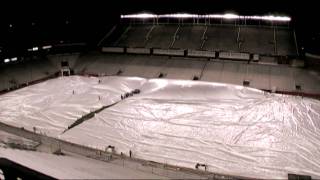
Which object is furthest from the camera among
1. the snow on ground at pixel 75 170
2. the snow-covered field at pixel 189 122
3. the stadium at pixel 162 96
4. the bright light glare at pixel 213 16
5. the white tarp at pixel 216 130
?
the bright light glare at pixel 213 16

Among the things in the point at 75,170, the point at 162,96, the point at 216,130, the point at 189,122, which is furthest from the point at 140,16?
the point at 75,170

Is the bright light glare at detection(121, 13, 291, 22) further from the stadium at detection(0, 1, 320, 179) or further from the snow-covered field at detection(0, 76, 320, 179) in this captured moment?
the snow-covered field at detection(0, 76, 320, 179)

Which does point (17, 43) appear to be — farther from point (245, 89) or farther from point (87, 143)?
point (245, 89)

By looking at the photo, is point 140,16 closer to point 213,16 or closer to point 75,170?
point 213,16

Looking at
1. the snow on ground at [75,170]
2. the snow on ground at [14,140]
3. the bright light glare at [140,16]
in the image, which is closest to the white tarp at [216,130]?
the snow on ground at [14,140]

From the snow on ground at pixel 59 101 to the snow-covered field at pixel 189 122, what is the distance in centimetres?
5

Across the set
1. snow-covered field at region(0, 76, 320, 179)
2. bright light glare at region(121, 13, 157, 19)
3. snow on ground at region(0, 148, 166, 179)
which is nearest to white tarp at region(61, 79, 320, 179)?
snow-covered field at region(0, 76, 320, 179)

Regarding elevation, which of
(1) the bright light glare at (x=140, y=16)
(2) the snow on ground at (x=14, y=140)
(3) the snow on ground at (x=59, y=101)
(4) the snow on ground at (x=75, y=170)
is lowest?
(2) the snow on ground at (x=14, y=140)

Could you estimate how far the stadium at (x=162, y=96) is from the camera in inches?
394

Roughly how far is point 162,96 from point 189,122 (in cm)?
358

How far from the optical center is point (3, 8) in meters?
23.9

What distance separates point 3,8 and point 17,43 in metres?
2.80

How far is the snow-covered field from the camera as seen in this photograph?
10.4 meters

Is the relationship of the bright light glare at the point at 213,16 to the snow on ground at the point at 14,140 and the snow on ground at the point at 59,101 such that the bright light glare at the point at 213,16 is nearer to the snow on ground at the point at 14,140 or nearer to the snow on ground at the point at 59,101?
the snow on ground at the point at 59,101
